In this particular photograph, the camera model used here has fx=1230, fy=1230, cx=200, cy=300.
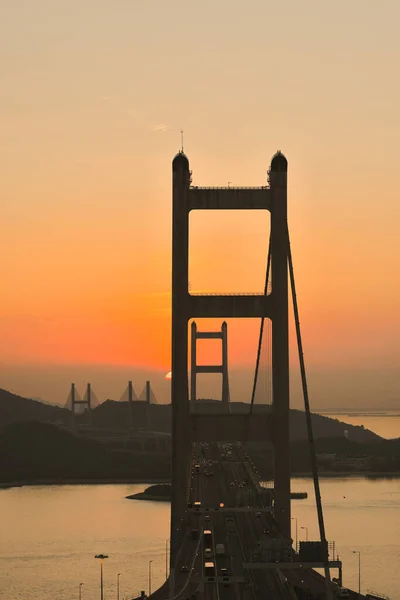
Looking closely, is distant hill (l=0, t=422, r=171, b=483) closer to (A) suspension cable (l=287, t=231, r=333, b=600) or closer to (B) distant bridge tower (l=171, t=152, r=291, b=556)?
(B) distant bridge tower (l=171, t=152, r=291, b=556)

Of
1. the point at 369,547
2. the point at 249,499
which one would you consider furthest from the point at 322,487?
the point at 249,499

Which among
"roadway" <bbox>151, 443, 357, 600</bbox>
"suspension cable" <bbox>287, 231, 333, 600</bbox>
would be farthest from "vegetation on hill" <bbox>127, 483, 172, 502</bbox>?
"suspension cable" <bbox>287, 231, 333, 600</bbox>

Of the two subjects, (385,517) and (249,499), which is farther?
(385,517)

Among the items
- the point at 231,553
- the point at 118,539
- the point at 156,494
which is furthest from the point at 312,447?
the point at 156,494

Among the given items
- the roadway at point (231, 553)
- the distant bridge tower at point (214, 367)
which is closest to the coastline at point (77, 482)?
the distant bridge tower at point (214, 367)

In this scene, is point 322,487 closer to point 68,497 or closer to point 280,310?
point 68,497
